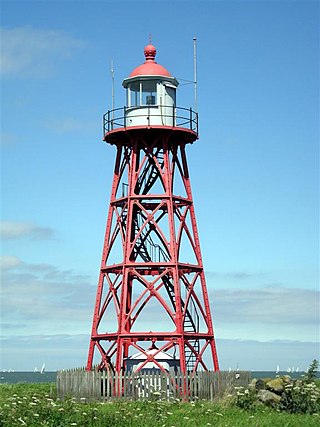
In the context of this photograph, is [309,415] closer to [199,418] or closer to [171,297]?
[199,418]

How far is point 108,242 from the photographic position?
169ft

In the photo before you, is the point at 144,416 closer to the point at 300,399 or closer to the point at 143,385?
the point at 300,399

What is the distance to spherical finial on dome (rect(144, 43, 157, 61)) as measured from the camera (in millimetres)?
52219

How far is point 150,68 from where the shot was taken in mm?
51125

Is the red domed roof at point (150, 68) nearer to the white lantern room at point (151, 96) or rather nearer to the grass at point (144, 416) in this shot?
the white lantern room at point (151, 96)

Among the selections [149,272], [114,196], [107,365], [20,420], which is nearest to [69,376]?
[107,365]

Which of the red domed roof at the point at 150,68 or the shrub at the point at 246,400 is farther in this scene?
the red domed roof at the point at 150,68

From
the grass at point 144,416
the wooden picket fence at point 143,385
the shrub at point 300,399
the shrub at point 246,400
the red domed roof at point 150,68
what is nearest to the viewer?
the grass at point 144,416

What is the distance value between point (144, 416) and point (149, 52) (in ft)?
76.3

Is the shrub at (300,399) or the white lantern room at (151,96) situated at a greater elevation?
the white lantern room at (151,96)

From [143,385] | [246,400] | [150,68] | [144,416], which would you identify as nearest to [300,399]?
[246,400]

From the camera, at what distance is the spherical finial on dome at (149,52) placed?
171 feet

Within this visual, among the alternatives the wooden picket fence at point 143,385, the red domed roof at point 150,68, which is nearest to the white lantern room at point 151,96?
the red domed roof at point 150,68

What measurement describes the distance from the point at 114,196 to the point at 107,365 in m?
9.12
